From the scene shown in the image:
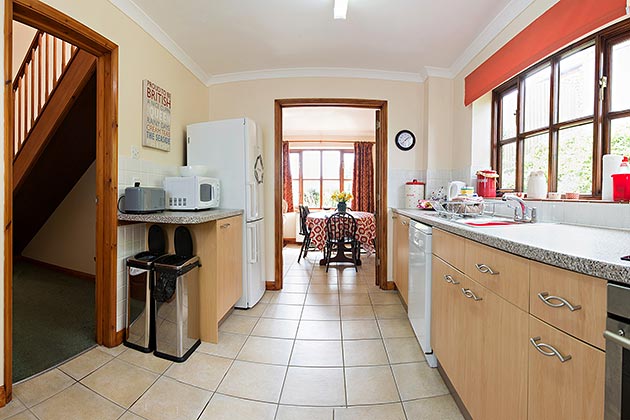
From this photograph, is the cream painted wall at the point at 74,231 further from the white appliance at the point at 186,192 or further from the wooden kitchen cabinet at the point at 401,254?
the wooden kitchen cabinet at the point at 401,254

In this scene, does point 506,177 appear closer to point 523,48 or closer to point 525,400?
point 523,48

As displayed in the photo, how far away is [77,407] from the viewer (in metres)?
1.42

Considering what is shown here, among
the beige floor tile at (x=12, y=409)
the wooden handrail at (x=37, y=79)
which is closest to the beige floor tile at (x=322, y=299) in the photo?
the beige floor tile at (x=12, y=409)

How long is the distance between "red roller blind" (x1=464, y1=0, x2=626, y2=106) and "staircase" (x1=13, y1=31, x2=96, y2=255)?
312 centimetres

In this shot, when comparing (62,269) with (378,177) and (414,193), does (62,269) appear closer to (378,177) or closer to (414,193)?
(378,177)

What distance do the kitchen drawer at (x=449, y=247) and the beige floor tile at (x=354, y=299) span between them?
50.6 inches

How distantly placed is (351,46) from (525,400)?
275 cm

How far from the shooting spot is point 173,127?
262 cm

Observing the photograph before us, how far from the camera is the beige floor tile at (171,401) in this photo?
4.51ft

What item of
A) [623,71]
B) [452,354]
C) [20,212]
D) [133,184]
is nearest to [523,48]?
[623,71]

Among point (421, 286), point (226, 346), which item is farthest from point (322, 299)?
point (421, 286)

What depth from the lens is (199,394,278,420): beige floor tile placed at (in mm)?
1366

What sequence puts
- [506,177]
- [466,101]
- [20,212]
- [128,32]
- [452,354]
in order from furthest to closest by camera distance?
[20,212] → [466,101] → [506,177] → [128,32] → [452,354]

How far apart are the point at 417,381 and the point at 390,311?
3.27 ft
